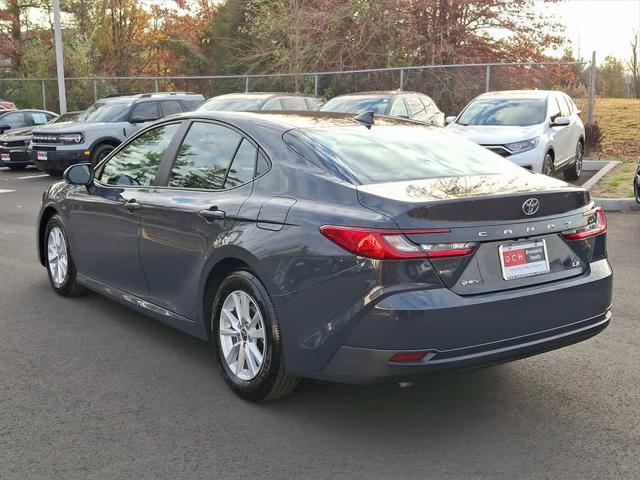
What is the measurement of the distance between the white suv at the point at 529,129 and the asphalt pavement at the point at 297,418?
6464mm

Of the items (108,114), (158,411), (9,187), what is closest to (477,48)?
(108,114)

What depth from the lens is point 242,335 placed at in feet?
13.5

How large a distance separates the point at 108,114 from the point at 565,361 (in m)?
13.6

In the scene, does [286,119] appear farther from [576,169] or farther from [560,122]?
[576,169]

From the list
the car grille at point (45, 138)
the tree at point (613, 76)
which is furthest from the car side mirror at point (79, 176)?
the tree at point (613, 76)

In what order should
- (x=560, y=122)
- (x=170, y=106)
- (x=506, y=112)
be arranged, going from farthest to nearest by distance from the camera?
1. (x=170, y=106)
2. (x=506, y=112)
3. (x=560, y=122)

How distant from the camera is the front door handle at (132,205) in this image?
16.5 feet

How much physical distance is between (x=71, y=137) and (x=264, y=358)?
1305 centimetres

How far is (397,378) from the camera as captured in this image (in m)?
3.46

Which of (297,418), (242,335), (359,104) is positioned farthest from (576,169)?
(297,418)

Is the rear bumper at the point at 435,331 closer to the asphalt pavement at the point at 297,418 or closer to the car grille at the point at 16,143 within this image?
the asphalt pavement at the point at 297,418

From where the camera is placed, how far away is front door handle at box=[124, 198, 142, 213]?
5.02 meters

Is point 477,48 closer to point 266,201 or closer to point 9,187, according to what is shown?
point 9,187

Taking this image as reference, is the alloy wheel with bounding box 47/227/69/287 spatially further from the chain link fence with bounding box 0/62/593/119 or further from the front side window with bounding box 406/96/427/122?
the chain link fence with bounding box 0/62/593/119
